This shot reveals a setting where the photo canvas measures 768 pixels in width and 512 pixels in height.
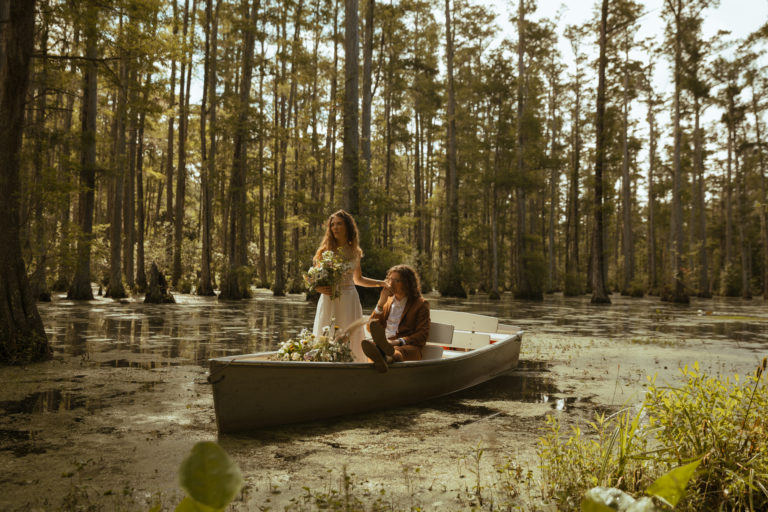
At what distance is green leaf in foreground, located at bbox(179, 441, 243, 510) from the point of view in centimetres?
44

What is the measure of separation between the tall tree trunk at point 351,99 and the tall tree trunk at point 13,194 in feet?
35.0

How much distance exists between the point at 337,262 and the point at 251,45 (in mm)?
16775

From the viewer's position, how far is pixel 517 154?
2584cm

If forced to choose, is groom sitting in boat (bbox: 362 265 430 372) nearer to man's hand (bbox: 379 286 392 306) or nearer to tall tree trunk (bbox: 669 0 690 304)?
man's hand (bbox: 379 286 392 306)

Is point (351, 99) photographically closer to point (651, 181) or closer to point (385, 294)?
point (385, 294)

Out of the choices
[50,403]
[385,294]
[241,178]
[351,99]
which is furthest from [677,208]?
[50,403]

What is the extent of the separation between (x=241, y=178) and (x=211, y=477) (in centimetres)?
2082

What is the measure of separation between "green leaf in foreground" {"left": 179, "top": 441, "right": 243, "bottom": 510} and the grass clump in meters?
2.57

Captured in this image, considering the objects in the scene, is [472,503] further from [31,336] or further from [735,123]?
[735,123]

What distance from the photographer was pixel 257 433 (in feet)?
13.8

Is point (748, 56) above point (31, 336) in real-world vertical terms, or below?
above

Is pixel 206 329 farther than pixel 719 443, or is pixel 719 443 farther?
pixel 206 329

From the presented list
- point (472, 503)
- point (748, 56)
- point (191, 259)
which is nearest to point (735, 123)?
point (748, 56)

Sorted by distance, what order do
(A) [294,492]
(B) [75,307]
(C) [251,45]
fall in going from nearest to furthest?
(A) [294,492]
(B) [75,307]
(C) [251,45]
